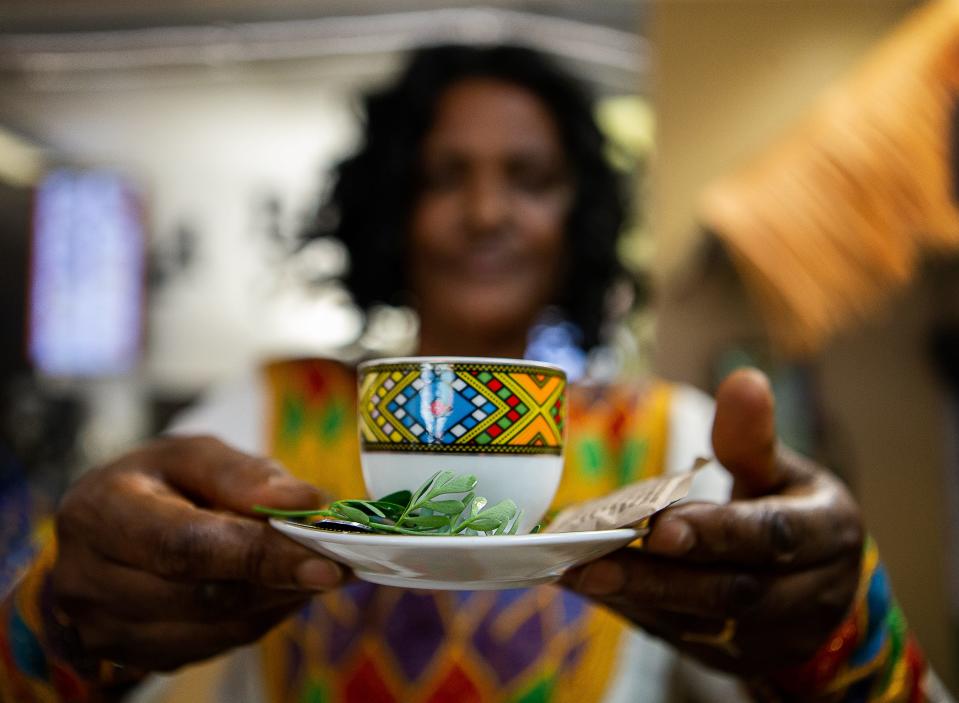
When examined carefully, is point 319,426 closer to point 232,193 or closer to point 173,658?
point 173,658

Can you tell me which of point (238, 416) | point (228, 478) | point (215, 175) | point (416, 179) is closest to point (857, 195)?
point (416, 179)

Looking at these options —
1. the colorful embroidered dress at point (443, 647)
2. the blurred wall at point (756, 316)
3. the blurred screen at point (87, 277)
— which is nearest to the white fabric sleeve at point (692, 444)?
→ the colorful embroidered dress at point (443, 647)

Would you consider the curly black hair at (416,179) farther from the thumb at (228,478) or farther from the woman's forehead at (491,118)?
the thumb at (228,478)

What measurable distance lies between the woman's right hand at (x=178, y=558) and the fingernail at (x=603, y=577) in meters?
0.15

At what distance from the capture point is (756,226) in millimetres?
1307

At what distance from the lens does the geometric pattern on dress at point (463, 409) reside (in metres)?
0.47

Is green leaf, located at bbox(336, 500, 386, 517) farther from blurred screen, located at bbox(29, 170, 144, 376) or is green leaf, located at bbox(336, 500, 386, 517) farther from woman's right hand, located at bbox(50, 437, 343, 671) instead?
blurred screen, located at bbox(29, 170, 144, 376)

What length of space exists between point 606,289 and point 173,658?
976 mm

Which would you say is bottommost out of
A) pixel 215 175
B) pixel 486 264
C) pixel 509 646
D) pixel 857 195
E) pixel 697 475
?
pixel 509 646

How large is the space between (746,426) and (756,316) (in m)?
1.11

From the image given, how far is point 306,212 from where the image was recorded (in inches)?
73.0

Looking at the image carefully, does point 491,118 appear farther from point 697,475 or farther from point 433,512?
point 433,512

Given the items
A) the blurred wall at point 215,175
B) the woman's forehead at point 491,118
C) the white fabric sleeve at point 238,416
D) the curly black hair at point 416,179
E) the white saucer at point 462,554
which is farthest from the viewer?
the blurred wall at point 215,175

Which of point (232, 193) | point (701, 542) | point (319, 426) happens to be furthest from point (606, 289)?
point (232, 193)
